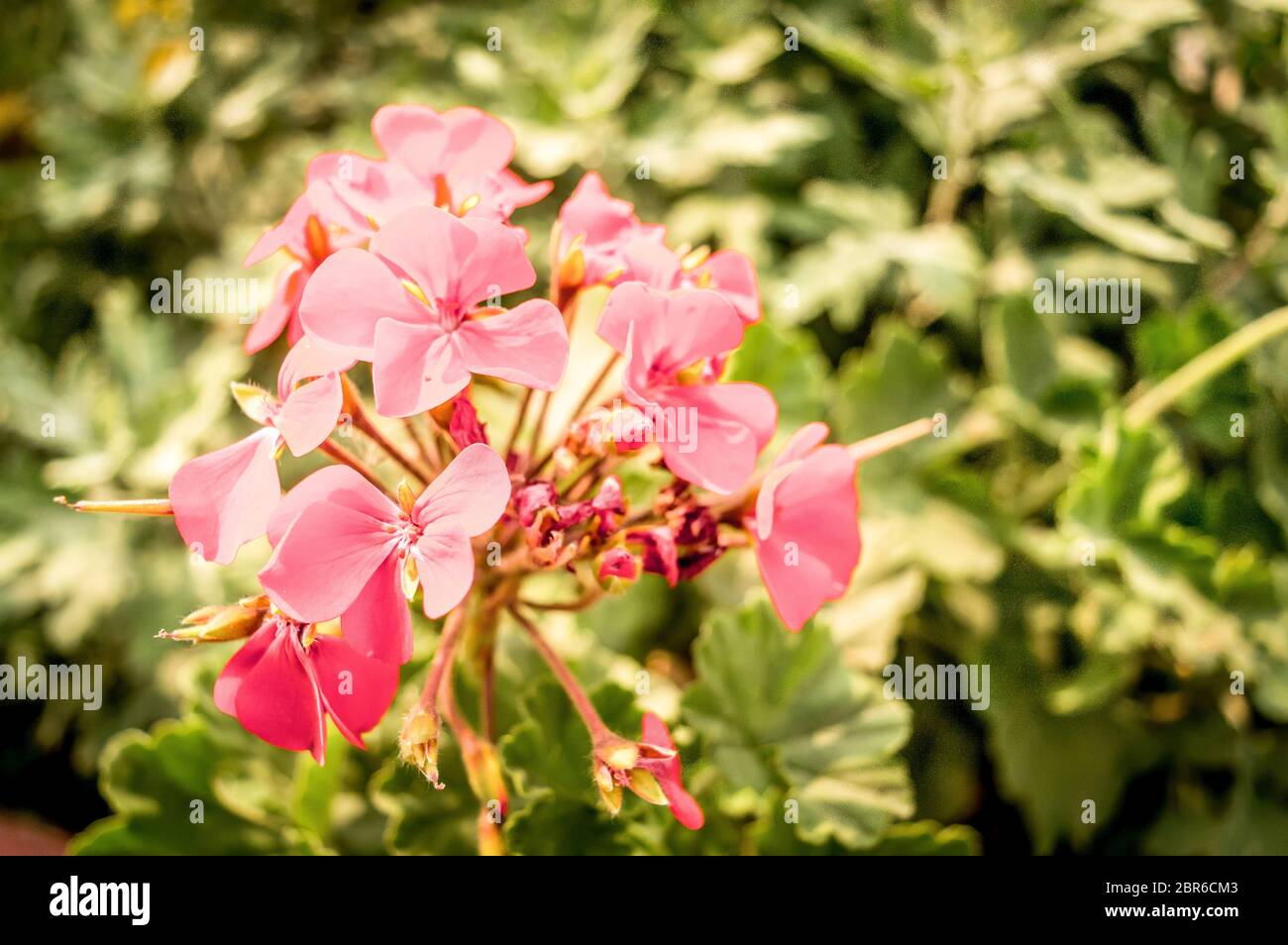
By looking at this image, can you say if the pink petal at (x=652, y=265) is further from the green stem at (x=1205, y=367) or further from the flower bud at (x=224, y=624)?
the green stem at (x=1205, y=367)

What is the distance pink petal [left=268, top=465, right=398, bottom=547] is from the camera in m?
0.59

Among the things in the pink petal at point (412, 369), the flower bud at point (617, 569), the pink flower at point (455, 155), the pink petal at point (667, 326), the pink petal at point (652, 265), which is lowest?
the flower bud at point (617, 569)

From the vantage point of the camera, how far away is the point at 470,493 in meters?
0.61

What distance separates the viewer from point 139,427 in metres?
1.38

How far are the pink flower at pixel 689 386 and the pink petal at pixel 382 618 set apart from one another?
0.20 metres

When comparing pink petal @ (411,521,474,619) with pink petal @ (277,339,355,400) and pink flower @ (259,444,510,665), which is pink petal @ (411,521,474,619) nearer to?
pink flower @ (259,444,510,665)

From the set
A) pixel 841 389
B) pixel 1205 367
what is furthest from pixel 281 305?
pixel 1205 367

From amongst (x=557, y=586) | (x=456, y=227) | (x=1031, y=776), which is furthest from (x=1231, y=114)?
(x=456, y=227)

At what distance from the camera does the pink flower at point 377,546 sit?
0.58 m

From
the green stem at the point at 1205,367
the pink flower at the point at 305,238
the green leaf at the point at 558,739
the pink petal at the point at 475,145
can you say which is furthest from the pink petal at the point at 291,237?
the green stem at the point at 1205,367

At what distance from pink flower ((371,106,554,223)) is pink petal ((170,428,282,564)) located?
0.25 meters

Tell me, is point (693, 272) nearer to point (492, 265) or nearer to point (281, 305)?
point (492, 265)

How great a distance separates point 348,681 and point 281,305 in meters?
0.34

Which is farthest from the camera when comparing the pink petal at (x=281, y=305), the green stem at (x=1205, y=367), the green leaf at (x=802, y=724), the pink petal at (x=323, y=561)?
the green stem at (x=1205, y=367)
